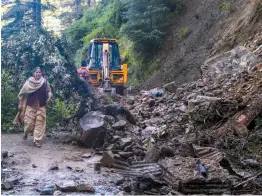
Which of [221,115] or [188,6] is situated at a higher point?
[188,6]

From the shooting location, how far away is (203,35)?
Result: 56.9ft

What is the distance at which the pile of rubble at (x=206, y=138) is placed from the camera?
16.9 feet

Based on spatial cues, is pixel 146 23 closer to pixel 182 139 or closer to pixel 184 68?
pixel 184 68

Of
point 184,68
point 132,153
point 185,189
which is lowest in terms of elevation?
point 185,189

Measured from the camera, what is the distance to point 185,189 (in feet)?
16.4

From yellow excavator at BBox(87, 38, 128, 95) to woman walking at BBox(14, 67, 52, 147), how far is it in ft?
22.3

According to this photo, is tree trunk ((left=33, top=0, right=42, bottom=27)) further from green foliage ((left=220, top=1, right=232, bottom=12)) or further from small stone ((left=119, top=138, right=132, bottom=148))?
green foliage ((left=220, top=1, right=232, bottom=12))

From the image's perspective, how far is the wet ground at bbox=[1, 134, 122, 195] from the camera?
18.8ft

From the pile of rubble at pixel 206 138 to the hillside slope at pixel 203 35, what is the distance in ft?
8.91

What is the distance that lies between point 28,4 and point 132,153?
521cm

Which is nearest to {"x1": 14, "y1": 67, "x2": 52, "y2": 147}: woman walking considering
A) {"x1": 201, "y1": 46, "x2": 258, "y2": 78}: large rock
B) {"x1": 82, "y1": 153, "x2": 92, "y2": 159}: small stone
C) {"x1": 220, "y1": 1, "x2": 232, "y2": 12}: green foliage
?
{"x1": 82, "y1": 153, "x2": 92, "y2": 159}: small stone

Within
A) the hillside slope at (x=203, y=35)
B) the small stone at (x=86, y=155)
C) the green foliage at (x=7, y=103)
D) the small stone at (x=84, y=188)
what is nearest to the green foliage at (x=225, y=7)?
the hillside slope at (x=203, y=35)

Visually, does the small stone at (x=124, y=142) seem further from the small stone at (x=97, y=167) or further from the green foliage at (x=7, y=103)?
the green foliage at (x=7, y=103)

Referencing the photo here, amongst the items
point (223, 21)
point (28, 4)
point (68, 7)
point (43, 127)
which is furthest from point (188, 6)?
point (68, 7)
